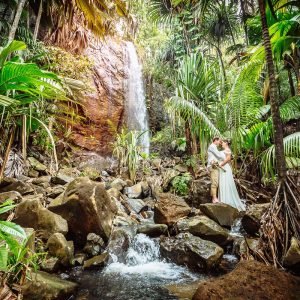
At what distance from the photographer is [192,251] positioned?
4.05 metres

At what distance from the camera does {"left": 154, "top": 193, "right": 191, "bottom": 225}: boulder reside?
5.37 meters

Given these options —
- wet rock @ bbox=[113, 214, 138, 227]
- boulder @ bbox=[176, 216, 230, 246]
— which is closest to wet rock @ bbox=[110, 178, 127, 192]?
wet rock @ bbox=[113, 214, 138, 227]

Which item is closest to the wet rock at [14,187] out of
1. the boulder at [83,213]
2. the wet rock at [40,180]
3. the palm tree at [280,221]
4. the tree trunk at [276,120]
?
the boulder at [83,213]

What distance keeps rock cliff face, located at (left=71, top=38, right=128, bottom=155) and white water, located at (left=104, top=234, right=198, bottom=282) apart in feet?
21.4

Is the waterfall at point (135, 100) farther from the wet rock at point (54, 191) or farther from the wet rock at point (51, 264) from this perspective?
the wet rock at point (51, 264)

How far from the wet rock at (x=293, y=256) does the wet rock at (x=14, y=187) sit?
178 inches

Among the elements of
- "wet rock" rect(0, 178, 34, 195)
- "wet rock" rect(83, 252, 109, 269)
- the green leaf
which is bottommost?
"wet rock" rect(83, 252, 109, 269)

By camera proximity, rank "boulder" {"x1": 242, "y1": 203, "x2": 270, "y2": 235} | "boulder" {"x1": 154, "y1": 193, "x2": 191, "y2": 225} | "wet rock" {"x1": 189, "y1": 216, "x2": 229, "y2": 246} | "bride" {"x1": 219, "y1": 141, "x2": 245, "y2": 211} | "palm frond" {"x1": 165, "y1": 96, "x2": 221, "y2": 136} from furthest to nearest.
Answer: "palm frond" {"x1": 165, "y1": 96, "x2": 221, "y2": 136}
"bride" {"x1": 219, "y1": 141, "x2": 245, "y2": 211}
"boulder" {"x1": 154, "y1": 193, "x2": 191, "y2": 225}
"boulder" {"x1": 242, "y1": 203, "x2": 270, "y2": 235}
"wet rock" {"x1": 189, "y1": 216, "x2": 229, "y2": 246}

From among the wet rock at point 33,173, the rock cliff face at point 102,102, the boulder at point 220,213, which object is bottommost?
Answer: the boulder at point 220,213

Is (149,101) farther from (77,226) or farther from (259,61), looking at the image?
(77,226)

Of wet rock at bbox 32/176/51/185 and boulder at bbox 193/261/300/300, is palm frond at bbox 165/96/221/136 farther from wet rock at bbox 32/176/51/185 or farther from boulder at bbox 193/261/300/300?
boulder at bbox 193/261/300/300

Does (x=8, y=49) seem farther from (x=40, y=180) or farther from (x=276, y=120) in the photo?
(x=40, y=180)

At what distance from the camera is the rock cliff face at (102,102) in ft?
35.0

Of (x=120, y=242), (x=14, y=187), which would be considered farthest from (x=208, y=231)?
(x=14, y=187)
